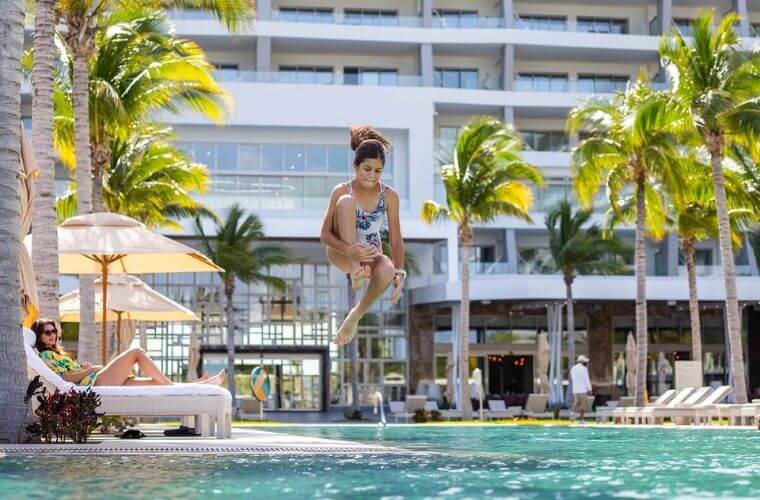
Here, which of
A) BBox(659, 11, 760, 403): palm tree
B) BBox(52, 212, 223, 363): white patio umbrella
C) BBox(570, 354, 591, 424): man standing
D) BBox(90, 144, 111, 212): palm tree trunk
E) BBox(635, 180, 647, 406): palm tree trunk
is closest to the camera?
BBox(52, 212, 223, 363): white patio umbrella

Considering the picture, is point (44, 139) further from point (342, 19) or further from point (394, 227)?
point (342, 19)

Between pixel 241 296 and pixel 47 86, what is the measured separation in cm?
2760

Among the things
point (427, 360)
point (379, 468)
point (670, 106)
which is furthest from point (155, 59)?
point (427, 360)

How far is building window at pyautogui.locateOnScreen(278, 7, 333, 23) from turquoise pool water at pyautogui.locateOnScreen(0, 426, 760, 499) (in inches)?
1594

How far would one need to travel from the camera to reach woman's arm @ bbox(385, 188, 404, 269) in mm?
7805

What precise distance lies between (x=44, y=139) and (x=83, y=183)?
2437 mm

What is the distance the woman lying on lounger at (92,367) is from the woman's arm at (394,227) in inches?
155

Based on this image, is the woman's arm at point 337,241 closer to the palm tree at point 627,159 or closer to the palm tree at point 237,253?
the palm tree at point 627,159

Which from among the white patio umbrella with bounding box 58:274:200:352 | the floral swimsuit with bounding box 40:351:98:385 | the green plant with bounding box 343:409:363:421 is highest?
the white patio umbrella with bounding box 58:274:200:352

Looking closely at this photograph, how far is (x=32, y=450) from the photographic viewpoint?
880 centimetres

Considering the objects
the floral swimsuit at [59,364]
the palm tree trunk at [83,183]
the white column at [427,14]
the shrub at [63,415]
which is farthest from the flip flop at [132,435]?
the white column at [427,14]

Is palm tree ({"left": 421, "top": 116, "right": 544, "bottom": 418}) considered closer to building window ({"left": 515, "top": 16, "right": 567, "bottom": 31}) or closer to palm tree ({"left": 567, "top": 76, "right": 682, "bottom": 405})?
palm tree ({"left": 567, "top": 76, "right": 682, "bottom": 405})

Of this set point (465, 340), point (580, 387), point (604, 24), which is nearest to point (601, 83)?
point (604, 24)

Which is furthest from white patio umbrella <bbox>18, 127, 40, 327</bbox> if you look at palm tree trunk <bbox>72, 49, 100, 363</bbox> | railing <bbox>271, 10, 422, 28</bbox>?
railing <bbox>271, 10, 422, 28</bbox>
